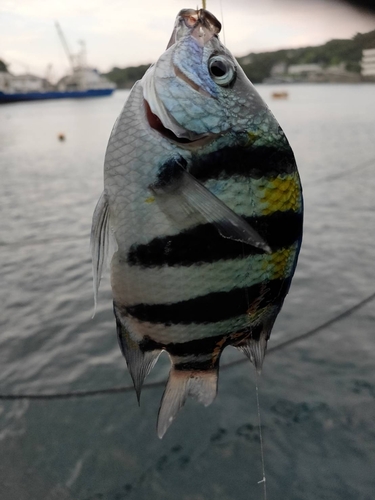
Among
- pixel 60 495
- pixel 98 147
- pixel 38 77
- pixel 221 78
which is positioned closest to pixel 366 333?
pixel 60 495

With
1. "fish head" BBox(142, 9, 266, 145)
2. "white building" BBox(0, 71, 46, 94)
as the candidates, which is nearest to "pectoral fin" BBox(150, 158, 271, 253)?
"fish head" BBox(142, 9, 266, 145)

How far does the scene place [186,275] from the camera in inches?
67.9

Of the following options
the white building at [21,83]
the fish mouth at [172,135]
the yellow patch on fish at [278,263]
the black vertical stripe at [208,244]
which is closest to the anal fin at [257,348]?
the yellow patch on fish at [278,263]

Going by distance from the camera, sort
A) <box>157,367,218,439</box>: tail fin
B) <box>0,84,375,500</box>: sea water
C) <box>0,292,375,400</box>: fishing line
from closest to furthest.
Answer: <box>157,367,218,439</box>: tail fin < <box>0,84,375,500</box>: sea water < <box>0,292,375,400</box>: fishing line

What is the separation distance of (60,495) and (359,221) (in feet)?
27.5

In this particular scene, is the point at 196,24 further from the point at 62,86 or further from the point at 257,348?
the point at 62,86

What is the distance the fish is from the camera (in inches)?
64.1

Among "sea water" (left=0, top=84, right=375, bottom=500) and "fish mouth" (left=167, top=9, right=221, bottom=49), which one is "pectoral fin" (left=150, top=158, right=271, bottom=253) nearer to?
"fish mouth" (left=167, top=9, right=221, bottom=49)

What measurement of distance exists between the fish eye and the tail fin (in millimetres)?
1132

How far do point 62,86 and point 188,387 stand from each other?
125 metres

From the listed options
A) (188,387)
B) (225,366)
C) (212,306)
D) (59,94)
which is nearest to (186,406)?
(225,366)

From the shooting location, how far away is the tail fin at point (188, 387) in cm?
→ 192

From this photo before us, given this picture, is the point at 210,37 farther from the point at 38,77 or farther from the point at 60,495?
the point at 38,77

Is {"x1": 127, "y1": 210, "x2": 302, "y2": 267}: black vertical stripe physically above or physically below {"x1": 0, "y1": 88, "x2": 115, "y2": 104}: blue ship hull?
below
